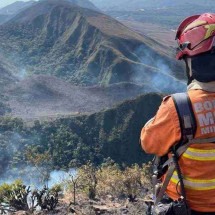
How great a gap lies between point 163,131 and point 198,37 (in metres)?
0.59

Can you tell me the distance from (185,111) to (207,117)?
134 mm

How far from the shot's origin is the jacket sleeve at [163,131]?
241 cm

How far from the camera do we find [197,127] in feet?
7.95

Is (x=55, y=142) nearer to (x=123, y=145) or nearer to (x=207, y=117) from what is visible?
(x=123, y=145)

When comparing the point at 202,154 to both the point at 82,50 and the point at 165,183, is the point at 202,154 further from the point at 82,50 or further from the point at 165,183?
the point at 82,50

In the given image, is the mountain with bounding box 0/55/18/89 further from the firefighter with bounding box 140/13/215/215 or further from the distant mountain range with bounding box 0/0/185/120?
the firefighter with bounding box 140/13/215/215

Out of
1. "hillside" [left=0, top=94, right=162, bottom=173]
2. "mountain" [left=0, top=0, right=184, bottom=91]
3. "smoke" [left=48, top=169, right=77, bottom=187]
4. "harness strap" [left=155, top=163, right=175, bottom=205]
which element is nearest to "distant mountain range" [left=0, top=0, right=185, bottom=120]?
"mountain" [left=0, top=0, right=184, bottom=91]

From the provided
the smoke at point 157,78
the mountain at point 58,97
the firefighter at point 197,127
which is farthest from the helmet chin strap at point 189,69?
the smoke at point 157,78

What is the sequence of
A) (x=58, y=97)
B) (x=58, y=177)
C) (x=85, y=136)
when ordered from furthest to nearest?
(x=58, y=97), (x=85, y=136), (x=58, y=177)

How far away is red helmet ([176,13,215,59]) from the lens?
97.6 inches

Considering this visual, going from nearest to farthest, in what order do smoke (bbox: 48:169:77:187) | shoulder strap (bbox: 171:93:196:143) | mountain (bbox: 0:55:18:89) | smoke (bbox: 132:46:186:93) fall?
shoulder strap (bbox: 171:93:196:143), smoke (bbox: 48:169:77:187), mountain (bbox: 0:55:18:89), smoke (bbox: 132:46:186:93)

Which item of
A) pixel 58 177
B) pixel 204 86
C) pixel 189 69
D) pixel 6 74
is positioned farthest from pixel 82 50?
pixel 204 86

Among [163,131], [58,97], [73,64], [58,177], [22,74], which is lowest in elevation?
[58,97]

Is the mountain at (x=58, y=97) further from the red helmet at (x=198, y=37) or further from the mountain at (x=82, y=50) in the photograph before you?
the red helmet at (x=198, y=37)
